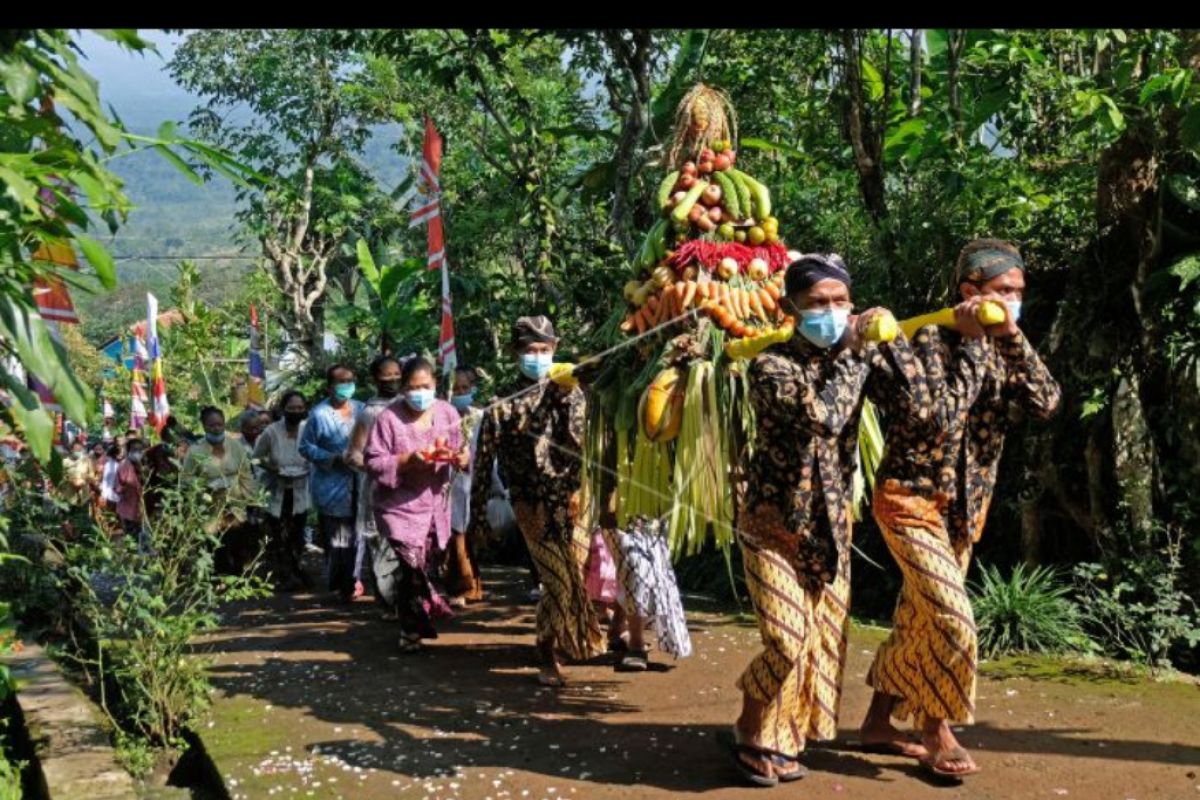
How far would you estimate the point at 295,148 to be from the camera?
23.4 metres

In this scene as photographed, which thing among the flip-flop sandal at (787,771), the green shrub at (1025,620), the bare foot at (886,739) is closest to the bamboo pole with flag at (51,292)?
the flip-flop sandal at (787,771)

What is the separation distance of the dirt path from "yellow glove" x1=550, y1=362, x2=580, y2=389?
1506 millimetres

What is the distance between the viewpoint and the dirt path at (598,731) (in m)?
5.50

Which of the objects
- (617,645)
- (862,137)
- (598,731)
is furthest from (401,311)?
(598,731)

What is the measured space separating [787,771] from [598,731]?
116 cm

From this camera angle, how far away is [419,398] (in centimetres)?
807

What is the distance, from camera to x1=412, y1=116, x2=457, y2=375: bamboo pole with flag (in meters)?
9.79

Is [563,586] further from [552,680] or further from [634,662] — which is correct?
[634,662]

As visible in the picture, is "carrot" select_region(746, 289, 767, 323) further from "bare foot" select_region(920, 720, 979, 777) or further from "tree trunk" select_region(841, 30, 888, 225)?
"tree trunk" select_region(841, 30, 888, 225)

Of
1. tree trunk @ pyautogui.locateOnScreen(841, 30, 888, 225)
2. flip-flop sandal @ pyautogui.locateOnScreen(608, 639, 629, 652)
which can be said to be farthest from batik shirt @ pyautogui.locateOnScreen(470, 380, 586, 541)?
tree trunk @ pyautogui.locateOnScreen(841, 30, 888, 225)

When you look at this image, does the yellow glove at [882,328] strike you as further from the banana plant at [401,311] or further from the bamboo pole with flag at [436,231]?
the banana plant at [401,311]

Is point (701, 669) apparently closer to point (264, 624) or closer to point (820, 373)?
point (820, 373)
